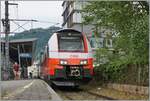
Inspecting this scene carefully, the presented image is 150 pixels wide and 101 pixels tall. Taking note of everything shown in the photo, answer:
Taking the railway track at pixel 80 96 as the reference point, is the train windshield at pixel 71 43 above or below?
above

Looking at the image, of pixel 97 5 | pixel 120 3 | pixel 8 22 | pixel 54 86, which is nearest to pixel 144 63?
pixel 120 3

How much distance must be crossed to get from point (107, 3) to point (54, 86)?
21.5 feet

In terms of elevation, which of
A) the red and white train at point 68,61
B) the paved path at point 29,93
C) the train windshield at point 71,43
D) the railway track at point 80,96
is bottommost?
the railway track at point 80,96

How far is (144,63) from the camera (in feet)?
60.2

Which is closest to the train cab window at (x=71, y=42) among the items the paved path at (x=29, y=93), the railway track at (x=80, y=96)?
the railway track at (x=80, y=96)

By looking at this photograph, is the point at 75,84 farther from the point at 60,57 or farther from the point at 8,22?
the point at 8,22

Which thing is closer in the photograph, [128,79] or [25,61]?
[128,79]

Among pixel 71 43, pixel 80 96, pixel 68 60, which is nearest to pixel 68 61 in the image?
pixel 68 60

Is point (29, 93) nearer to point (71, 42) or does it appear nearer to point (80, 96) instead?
point (80, 96)

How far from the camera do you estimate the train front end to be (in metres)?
22.7

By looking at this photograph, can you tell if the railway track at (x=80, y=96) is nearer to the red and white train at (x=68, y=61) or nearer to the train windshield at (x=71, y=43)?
the red and white train at (x=68, y=61)

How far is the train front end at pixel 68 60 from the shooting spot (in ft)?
74.3

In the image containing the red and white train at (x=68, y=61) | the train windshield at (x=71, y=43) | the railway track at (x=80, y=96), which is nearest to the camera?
the railway track at (x=80, y=96)

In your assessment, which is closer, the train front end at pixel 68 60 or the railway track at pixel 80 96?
the railway track at pixel 80 96
